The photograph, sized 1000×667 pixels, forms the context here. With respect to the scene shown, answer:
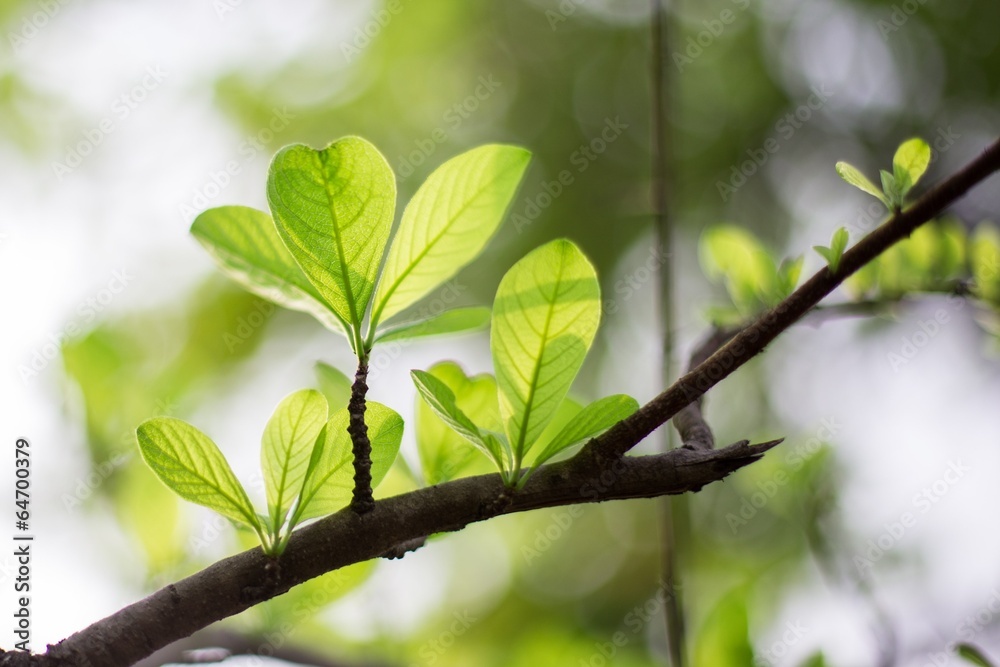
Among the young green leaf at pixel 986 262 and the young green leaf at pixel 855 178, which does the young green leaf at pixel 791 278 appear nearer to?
the young green leaf at pixel 855 178

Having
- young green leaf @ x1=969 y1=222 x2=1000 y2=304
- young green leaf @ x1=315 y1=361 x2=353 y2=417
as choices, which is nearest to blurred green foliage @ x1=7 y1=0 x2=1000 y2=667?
young green leaf @ x1=969 y1=222 x2=1000 y2=304

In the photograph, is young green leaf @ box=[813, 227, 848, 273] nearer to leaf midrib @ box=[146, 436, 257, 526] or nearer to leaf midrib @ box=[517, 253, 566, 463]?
leaf midrib @ box=[517, 253, 566, 463]

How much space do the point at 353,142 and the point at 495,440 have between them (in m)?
0.19

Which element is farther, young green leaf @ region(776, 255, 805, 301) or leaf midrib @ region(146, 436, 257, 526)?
young green leaf @ region(776, 255, 805, 301)

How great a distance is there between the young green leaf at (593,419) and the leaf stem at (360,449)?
3.9 inches

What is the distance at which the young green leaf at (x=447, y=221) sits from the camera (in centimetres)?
48

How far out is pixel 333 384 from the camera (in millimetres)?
577

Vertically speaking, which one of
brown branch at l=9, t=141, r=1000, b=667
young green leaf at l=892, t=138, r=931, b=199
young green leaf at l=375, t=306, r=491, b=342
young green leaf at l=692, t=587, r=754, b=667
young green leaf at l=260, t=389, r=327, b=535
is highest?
young green leaf at l=892, t=138, r=931, b=199

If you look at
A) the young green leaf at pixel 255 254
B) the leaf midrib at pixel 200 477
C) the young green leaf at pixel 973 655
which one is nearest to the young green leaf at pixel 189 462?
the leaf midrib at pixel 200 477

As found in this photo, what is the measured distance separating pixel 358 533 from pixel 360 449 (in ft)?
0.15

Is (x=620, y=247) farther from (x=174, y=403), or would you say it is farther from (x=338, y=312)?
(x=338, y=312)

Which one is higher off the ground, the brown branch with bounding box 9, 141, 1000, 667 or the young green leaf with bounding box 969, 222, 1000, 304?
the young green leaf with bounding box 969, 222, 1000, 304

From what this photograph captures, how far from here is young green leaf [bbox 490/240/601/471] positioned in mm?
446

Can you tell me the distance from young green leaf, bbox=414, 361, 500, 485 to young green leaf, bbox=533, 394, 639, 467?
11 centimetres
